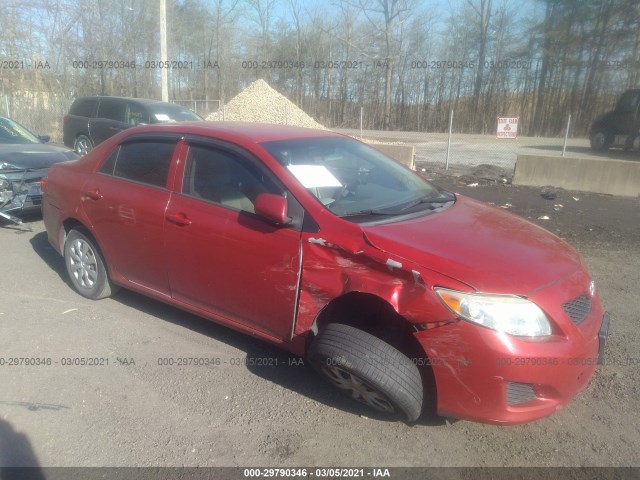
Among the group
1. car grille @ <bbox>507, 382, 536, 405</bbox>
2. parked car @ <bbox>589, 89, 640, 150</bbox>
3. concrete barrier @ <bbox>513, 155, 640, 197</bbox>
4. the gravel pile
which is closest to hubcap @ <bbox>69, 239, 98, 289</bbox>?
car grille @ <bbox>507, 382, 536, 405</bbox>

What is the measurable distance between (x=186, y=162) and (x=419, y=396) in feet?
7.70

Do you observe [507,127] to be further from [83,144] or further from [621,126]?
[83,144]

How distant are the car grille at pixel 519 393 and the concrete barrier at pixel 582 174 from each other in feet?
28.5

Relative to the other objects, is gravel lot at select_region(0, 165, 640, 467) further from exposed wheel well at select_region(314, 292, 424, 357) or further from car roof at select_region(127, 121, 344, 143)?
car roof at select_region(127, 121, 344, 143)

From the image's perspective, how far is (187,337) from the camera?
4.09m

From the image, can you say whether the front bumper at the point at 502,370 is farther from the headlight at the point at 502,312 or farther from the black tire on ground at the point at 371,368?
the black tire on ground at the point at 371,368

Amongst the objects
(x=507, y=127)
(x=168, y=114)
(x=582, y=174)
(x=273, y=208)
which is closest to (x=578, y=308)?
(x=273, y=208)

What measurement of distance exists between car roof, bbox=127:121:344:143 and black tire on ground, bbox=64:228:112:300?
1.09 m

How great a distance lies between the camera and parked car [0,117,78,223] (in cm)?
698

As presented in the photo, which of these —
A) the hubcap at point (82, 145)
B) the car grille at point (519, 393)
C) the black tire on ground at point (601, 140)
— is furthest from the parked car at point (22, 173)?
the black tire on ground at point (601, 140)

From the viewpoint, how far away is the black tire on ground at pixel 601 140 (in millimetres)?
19477

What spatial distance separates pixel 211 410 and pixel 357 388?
0.92 meters

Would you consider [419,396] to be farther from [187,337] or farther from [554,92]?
[554,92]

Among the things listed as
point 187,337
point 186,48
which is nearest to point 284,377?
point 187,337
